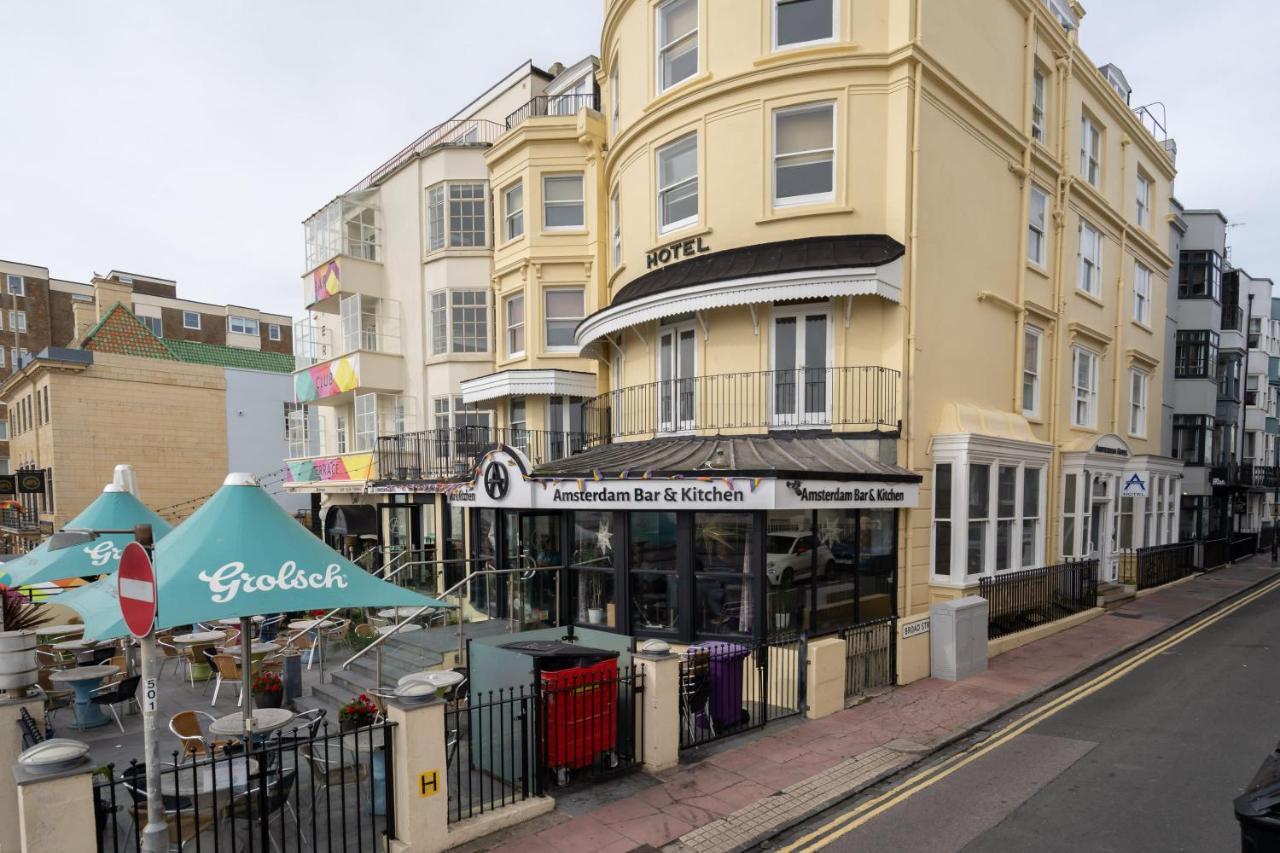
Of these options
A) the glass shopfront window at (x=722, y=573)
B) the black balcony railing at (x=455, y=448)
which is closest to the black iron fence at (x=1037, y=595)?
the glass shopfront window at (x=722, y=573)

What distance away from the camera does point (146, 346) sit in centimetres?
3197

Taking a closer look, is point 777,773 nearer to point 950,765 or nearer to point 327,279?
point 950,765

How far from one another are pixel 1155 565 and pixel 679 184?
18.4 metres

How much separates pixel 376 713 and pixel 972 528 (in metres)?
11.1

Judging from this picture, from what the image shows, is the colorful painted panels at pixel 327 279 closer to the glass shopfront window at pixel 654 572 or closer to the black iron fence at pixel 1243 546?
the glass shopfront window at pixel 654 572

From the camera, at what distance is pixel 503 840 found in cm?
620

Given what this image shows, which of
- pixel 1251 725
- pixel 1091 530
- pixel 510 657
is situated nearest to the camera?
pixel 510 657

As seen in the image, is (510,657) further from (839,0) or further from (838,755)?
(839,0)

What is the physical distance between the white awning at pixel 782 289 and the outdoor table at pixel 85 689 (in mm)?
10479

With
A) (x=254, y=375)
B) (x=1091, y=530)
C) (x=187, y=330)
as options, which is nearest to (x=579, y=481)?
(x=1091, y=530)

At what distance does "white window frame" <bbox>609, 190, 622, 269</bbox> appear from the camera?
52.3 feet

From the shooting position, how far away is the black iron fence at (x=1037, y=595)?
13.3 metres

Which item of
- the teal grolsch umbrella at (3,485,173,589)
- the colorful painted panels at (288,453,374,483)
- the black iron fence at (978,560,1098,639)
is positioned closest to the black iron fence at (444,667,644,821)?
the teal grolsch umbrella at (3,485,173,589)

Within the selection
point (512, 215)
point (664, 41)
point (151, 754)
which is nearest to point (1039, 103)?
point (664, 41)
